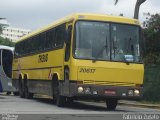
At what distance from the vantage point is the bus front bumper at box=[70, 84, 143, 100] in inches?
822

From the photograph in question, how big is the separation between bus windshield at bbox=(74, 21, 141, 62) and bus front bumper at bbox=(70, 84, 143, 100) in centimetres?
105

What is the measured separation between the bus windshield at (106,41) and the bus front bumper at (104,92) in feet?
3.44

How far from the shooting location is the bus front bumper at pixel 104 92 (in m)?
20.9

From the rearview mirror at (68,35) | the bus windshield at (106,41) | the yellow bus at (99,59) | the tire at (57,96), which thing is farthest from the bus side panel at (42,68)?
the bus windshield at (106,41)

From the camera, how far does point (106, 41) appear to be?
21.5m

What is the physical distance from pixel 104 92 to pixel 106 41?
6.24 feet

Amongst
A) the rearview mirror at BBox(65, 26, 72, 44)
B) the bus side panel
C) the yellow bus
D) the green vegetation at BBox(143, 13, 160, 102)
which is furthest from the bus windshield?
the green vegetation at BBox(143, 13, 160, 102)

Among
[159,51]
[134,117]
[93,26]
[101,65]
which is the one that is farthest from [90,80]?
[159,51]

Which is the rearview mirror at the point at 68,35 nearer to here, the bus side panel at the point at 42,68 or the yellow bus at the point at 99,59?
the yellow bus at the point at 99,59

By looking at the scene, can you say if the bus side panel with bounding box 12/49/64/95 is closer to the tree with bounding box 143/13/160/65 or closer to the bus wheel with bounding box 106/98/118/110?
the bus wheel with bounding box 106/98/118/110

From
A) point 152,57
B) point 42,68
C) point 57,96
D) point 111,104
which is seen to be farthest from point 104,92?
point 152,57

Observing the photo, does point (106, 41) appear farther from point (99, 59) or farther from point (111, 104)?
point (111, 104)

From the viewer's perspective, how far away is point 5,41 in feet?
381

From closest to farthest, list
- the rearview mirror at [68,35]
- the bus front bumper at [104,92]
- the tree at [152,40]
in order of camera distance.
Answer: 1. the bus front bumper at [104,92]
2. the rearview mirror at [68,35]
3. the tree at [152,40]
